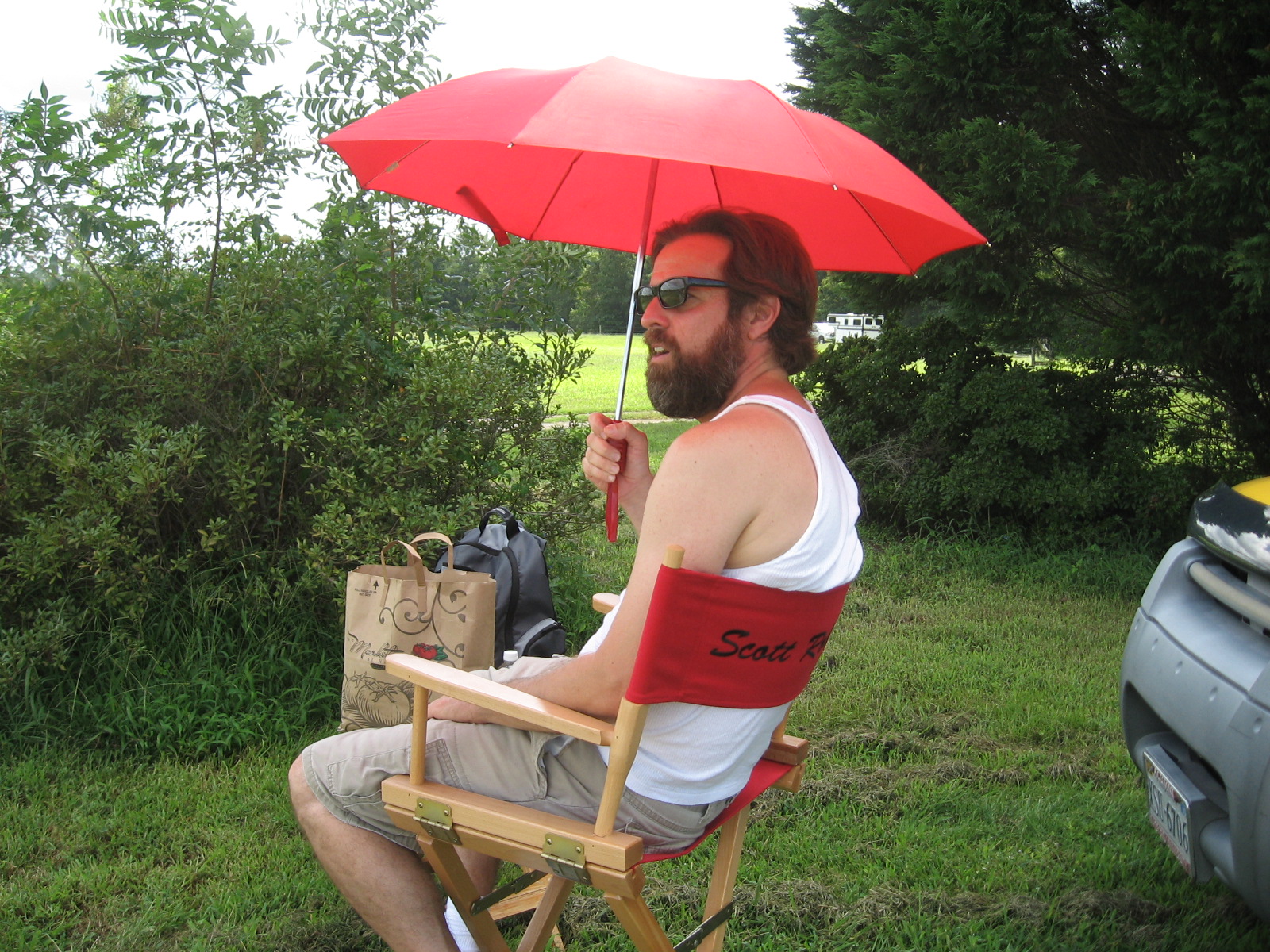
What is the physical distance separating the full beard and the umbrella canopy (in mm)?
423

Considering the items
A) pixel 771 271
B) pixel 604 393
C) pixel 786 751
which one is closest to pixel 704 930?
pixel 786 751

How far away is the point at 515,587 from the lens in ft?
11.4

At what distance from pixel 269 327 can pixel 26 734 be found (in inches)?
69.3

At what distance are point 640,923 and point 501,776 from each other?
0.42 meters

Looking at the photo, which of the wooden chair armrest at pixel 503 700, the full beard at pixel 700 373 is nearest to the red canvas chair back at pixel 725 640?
the wooden chair armrest at pixel 503 700

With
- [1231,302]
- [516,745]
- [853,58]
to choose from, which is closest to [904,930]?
[516,745]

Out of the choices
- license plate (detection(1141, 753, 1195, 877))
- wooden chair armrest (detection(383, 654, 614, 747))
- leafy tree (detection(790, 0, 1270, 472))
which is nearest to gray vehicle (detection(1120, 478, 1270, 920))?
license plate (detection(1141, 753, 1195, 877))

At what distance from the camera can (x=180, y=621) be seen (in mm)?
4090

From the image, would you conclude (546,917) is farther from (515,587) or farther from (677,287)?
(677,287)

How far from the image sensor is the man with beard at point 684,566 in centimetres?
207

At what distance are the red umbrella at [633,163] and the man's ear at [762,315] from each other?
296 millimetres

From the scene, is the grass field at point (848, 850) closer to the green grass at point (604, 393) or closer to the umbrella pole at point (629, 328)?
the umbrella pole at point (629, 328)

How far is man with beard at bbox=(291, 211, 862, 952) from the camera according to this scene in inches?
81.4

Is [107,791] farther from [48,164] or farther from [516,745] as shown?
[48,164]
